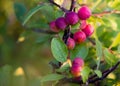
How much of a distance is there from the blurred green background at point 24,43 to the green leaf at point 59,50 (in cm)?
22

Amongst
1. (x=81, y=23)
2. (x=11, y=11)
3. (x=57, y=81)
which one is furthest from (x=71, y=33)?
(x=11, y=11)

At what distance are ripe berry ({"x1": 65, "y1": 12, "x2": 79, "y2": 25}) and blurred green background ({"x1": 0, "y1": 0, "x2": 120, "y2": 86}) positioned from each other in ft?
0.63

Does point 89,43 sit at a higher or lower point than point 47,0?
lower

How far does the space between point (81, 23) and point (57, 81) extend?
0.66ft

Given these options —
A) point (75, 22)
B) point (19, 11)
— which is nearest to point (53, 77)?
point (75, 22)

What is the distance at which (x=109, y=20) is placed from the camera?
53.5 inches

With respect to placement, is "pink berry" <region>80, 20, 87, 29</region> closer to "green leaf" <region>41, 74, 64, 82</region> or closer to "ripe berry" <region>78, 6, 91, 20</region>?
"ripe berry" <region>78, 6, 91, 20</region>

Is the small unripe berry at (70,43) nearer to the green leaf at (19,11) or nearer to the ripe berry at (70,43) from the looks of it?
the ripe berry at (70,43)

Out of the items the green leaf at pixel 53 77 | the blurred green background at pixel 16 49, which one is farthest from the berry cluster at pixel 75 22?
the blurred green background at pixel 16 49

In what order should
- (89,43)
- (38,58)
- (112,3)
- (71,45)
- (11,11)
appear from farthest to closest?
(11,11) → (38,58) → (89,43) → (112,3) → (71,45)

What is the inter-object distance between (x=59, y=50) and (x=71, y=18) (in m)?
0.11

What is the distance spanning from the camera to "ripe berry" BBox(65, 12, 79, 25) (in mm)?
1256

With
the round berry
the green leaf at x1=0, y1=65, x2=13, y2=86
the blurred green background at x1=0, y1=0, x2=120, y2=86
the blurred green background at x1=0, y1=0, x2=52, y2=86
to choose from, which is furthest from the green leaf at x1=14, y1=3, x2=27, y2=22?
the round berry

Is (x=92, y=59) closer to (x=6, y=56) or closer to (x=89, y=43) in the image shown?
(x=89, y=43)
